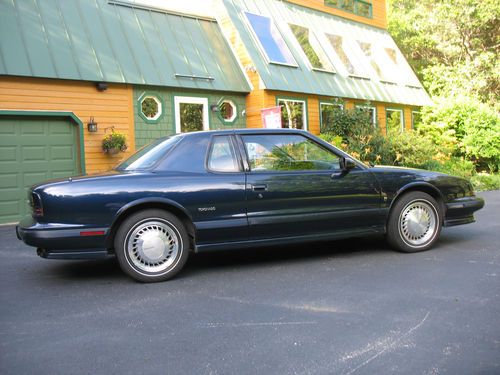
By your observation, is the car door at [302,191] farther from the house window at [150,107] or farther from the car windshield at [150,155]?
the house window at [150,107]

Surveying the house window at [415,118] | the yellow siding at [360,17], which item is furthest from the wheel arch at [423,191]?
the house window at [415,118]

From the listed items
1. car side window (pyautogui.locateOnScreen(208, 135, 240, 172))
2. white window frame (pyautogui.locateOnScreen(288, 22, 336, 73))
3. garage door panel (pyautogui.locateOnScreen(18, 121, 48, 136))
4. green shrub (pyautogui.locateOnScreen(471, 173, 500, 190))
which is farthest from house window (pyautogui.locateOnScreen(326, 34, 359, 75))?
car side window (pyautogui.locateOnScreen(208, 135, 240, 172))

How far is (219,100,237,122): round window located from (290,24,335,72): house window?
4000 millimetres

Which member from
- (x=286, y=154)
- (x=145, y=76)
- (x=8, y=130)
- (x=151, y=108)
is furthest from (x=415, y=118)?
(x=286, y=154)

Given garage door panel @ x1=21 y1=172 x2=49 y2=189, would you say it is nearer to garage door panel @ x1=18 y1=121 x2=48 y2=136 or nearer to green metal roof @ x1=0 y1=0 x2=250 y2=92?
garage door panel @ x1=18 y1=121 x2=48 y2=136

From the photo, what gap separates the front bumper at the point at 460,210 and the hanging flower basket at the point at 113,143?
307 inches

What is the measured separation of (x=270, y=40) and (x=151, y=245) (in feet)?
39.1

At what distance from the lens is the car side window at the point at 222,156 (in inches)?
191

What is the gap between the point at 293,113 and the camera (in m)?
Answer: 14.9

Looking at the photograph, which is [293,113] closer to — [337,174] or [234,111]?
[234,111]

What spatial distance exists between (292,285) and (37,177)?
7.87 meters

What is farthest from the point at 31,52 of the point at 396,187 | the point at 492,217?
the point at 492,217

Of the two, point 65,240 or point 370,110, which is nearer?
point 65,240

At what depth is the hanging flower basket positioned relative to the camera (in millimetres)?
10914
